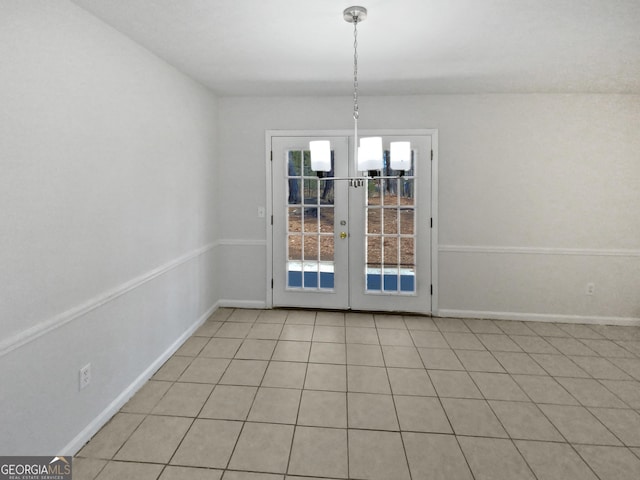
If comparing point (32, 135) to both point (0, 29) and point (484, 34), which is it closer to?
point (0, 29)

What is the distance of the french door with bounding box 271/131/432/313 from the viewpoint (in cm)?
424

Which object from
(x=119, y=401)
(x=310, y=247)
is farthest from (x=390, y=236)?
(x=119, y=401)

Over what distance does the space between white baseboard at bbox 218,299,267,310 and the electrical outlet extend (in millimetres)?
2309

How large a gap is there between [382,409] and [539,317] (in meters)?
2.58

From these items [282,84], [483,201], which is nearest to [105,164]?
[282,84]

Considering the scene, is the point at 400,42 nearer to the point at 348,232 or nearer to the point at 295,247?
the point at 348,232

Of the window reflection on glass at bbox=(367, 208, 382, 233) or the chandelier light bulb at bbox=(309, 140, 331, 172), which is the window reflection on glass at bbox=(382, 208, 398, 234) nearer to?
the window reflection on glass at bbox=(367, 208, 382, 233)

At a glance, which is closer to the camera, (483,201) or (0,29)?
(0,29)

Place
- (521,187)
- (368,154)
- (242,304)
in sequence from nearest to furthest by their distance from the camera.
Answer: (368,154) → (521,187) → (242,304)

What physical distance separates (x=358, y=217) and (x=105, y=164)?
103 inches

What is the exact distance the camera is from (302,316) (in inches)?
168

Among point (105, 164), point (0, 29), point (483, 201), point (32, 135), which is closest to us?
point (0, 29)

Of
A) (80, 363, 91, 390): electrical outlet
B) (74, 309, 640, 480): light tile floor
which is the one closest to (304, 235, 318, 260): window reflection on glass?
(74, 309, 640, 480): light tile floor

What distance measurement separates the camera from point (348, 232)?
4.34 metres
